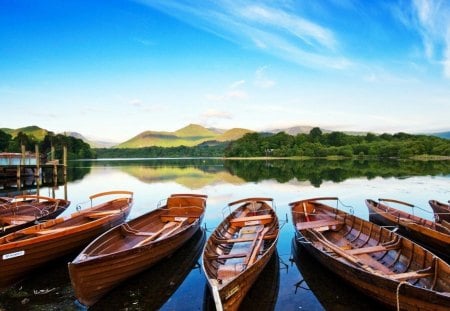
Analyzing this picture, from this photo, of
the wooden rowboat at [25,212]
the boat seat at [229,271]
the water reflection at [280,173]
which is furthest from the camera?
the water reflection at [280,173]

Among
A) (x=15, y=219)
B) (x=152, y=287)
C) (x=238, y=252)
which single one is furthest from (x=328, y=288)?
(x=15, y=219)

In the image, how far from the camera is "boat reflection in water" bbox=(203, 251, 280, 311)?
27.3 feet

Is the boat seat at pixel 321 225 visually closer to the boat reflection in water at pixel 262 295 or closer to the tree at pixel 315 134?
the boat reflection in water at pixel 262 295

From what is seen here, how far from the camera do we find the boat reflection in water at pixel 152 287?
841 centimetres

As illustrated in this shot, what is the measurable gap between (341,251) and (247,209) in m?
7.29

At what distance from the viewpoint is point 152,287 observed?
9.52 metres

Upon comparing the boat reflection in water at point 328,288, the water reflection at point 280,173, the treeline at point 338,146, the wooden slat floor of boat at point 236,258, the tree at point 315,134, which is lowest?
the water reflection at point 280,173

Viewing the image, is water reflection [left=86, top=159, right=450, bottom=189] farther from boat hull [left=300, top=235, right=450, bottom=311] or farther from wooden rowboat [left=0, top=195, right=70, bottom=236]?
boat hull [left=300, top=235, right=450, bottom=311]

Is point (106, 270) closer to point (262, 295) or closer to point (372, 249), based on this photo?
point (262, 295)

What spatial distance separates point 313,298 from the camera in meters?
8.83

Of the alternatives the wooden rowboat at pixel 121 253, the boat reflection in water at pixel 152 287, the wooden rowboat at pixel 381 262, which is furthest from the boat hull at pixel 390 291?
the wooden rowboat at pixel 121 253

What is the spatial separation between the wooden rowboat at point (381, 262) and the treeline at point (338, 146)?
117673mm

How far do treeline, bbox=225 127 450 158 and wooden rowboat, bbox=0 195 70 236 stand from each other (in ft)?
399

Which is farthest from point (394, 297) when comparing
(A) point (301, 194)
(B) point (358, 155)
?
(B) point (358, 155)
